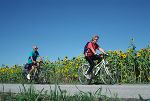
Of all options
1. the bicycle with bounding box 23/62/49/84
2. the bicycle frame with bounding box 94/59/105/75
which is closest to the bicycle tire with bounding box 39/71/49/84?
the bicycle with bounding box 23/62/49/84

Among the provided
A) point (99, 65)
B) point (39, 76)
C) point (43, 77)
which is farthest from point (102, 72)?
point (39, 76)

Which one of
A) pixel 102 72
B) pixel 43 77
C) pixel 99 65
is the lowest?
pixel 43 77

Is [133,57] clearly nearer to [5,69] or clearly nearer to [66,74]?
[66,74]

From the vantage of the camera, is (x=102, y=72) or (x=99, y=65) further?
(x=99, y=65)

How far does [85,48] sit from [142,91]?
443 centimetres

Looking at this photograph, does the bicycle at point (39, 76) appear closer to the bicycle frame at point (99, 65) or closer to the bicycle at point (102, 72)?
the bicycle at point (102, 72)

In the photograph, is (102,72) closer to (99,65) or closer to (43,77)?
(99,65)

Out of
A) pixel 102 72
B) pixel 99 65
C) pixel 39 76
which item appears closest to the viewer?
pixel 102 72

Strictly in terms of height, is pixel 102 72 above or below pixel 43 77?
above

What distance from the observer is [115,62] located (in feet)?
32.8

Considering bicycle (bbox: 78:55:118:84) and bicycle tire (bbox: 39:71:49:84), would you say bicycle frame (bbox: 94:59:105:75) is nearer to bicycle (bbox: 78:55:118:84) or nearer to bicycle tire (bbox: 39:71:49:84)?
bicycle (bbox: 78:55:118:84)

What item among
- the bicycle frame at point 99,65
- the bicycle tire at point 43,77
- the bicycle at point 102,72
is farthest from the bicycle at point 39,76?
the bicycle frame at point 99,65

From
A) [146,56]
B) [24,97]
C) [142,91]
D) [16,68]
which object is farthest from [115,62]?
[16,68]

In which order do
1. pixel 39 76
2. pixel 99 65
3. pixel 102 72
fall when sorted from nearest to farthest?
pixel 102 72 < pixel 99 65 < pixel 39 76
